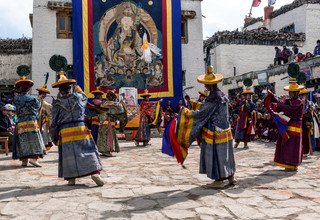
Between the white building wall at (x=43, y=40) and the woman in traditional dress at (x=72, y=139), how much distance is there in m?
14.2

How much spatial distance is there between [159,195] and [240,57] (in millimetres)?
20508

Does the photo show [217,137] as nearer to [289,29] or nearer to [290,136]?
[290,136]

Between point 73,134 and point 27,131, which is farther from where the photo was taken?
point 27,131

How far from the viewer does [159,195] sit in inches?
198

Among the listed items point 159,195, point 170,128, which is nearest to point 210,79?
point 170,128

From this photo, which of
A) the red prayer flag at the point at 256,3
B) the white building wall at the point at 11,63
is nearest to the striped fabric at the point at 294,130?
the white building wall at the point at 11,63


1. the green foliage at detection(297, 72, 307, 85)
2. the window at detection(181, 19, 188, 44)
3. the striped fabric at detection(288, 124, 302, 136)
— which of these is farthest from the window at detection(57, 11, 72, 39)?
the striped fabric at detection(288, 124, 302, 136)

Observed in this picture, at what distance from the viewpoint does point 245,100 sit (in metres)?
11.2

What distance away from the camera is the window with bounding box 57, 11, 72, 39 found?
19.6 meters

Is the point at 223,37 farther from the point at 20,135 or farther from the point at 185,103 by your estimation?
the point at 20,135

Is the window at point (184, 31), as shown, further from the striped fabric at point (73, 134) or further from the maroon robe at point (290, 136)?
the striped fabric at point (73, 134)

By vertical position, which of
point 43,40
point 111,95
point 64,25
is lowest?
point 111,95

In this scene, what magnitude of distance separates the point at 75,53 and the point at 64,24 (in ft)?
7.56

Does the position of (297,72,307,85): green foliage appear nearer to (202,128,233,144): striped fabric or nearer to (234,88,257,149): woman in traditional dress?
(234,88,257,149): woman in traditional dress
